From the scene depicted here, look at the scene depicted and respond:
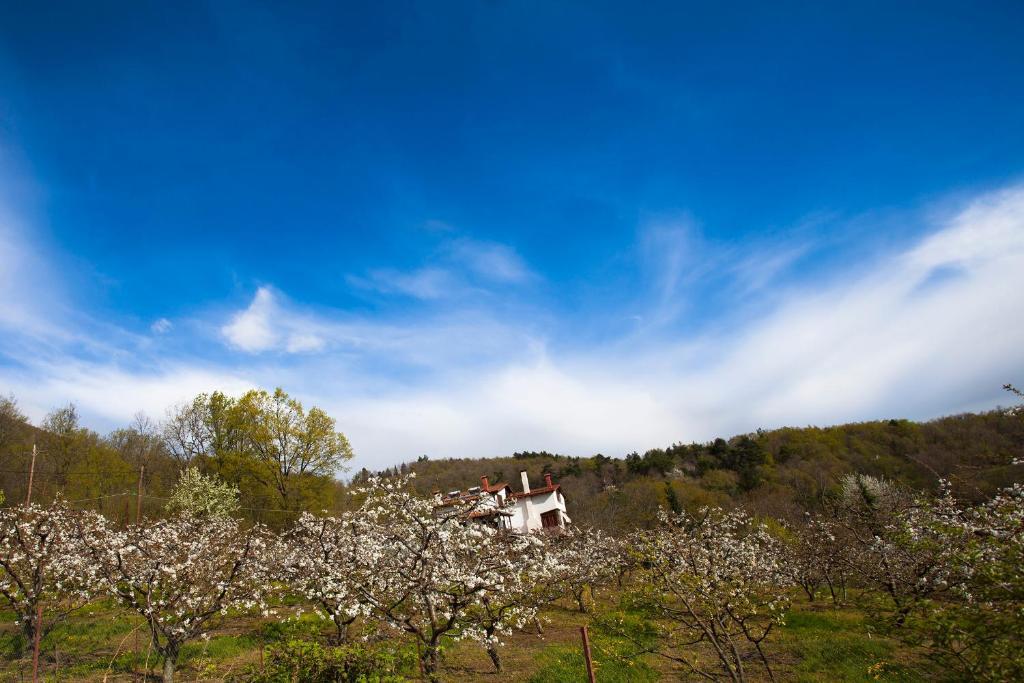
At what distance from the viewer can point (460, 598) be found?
10.5 metres

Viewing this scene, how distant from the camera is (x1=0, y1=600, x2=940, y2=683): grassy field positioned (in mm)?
10242

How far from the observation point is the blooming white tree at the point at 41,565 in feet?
37.7

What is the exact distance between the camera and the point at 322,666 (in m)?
6.62

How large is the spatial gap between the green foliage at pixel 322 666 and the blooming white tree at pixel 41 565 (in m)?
7.88

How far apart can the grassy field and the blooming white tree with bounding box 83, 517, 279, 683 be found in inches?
26.8

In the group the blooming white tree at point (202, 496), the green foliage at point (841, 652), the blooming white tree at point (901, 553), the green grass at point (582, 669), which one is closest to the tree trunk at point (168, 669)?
the green grass at point (582, 669)

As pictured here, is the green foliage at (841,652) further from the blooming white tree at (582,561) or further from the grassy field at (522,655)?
the blooming white tree at (582,561)

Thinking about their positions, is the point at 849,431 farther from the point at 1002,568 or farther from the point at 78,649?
the point at 78,649

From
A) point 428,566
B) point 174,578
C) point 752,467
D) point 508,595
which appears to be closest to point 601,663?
point 508,595

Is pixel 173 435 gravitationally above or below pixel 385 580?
above

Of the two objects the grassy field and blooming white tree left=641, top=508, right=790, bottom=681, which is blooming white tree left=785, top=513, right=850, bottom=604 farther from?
blooming white tree left=641, top=508, right=790, bottom=681

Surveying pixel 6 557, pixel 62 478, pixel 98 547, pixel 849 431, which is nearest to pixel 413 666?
pixel 98 547

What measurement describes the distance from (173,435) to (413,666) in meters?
33.1

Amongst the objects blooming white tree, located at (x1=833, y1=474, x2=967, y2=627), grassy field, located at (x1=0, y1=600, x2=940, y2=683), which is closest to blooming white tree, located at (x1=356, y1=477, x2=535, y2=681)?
grassy field, located at (x1=0, y1=600, x2=940, y2=683)
